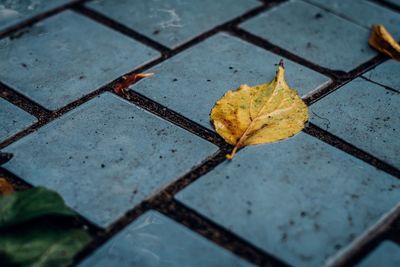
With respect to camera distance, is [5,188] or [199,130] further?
[199,130]

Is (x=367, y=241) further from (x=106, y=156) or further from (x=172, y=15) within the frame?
(x=172, y=15)

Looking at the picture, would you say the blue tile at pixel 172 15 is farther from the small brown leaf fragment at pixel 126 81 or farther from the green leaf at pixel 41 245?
the green leaf at pixel 41 245

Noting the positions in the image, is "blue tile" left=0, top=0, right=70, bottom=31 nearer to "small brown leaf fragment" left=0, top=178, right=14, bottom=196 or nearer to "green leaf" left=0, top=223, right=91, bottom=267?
"small brown leaf fragment" left=0, top=178, right=14, bottom=196

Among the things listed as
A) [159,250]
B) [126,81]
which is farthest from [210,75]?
[159,250]

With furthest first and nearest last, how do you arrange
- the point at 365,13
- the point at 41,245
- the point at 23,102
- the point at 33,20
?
the point at 365,13 < the point at 33,20 < the point at 23,102 < the point at 41,245

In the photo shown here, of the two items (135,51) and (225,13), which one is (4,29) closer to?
(135,51)

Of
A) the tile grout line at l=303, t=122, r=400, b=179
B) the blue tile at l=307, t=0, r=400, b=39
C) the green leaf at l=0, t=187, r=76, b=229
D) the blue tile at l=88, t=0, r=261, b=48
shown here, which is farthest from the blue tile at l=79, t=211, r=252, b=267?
the blue tile at l=307, t=0, r=400, b=39

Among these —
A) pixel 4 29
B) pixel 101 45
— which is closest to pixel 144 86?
pixel 101 45
